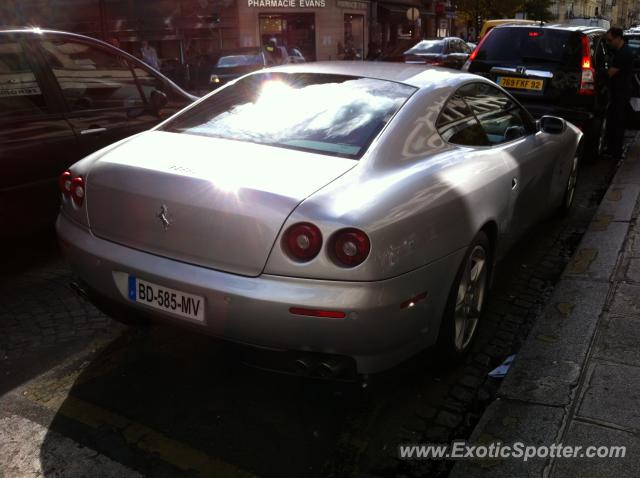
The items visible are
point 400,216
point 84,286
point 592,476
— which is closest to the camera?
point 592,476

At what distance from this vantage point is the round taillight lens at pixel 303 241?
248 cm

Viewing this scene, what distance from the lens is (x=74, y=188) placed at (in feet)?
10.3

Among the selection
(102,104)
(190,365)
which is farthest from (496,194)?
(102,104)

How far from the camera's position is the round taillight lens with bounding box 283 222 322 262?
2.48 metres

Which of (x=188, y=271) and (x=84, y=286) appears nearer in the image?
(x=188, y=271)

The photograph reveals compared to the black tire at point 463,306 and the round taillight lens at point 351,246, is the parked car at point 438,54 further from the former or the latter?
the round taillight lens at point 351,246

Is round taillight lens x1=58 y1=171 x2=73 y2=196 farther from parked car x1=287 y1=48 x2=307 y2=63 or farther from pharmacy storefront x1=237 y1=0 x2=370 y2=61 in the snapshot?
pharmacy storefront x1=237 y1=0 x2=370 y2=61

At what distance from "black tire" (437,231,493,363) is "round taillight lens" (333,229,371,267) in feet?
2.30

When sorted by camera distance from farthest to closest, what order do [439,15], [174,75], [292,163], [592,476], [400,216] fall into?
[439,15]
[174,75]
[292,163]
[400,216]
[592,476]

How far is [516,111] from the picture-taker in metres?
4.59

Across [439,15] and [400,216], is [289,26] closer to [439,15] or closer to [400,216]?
[439,15]

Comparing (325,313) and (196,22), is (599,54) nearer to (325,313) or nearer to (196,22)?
(325,313)

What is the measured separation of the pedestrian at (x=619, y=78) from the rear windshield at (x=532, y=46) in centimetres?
49

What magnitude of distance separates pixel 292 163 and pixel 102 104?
120 inches
